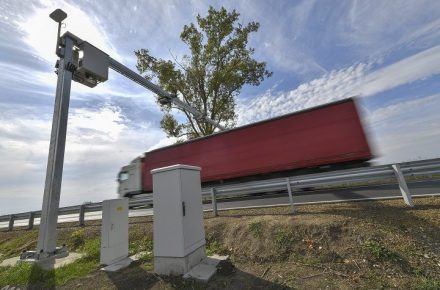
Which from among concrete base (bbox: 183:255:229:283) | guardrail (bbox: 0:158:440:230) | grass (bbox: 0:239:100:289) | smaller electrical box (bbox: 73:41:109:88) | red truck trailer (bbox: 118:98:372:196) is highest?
smaller electrical box (bbox: 73:41:109:88)

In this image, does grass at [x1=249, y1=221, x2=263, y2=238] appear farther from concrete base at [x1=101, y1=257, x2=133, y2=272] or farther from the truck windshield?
the truck windshield

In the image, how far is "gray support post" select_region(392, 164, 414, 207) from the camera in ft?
19.0

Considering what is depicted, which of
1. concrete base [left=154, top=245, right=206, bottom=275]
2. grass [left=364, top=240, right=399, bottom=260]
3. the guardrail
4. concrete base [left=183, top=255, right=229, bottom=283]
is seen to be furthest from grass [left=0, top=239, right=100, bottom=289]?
grass [left=364, top=240, right=399, bottom=260]

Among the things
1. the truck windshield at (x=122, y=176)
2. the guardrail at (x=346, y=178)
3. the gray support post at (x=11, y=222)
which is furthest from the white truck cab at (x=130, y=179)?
the guardrail at (x=346, y=178)

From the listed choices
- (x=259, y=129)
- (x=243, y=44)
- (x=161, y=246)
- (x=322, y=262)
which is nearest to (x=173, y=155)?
(x=259, y=129)

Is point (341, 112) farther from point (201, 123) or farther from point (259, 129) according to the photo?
point (201, 123)

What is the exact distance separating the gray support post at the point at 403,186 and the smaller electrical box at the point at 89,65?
10.1 m

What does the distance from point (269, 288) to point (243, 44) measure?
24946mm

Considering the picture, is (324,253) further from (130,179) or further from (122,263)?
(130,179)

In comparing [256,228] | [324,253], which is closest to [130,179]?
[256,228]

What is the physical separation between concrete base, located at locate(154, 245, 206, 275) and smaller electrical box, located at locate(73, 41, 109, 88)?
24.7 ft

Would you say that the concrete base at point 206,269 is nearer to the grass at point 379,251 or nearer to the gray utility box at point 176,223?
the gray utility box at point 176,223

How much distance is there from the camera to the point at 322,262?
13.8 ft

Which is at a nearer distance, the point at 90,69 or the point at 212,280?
the point at 212,280
